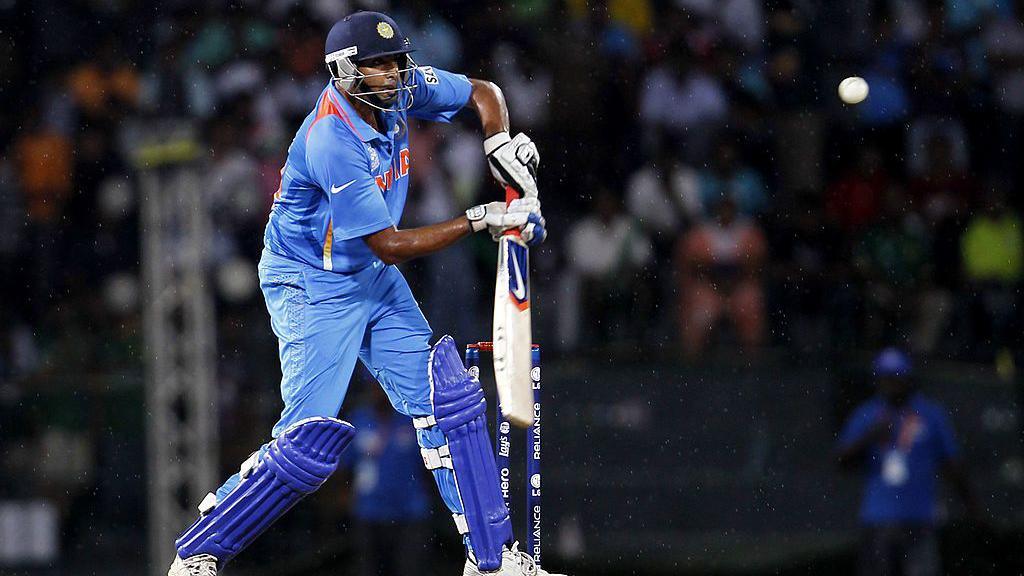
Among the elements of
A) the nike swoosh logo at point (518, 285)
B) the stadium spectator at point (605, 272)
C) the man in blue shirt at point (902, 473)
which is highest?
the nike swoosh logo at point (518, 285)

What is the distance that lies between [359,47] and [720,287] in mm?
6090

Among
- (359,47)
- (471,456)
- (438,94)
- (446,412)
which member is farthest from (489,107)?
→ (471,456)

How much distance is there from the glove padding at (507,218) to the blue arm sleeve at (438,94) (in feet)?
2.83

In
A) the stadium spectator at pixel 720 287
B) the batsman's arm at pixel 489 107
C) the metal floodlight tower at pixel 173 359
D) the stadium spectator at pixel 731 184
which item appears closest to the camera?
the batsman's arm at pixel 489 107

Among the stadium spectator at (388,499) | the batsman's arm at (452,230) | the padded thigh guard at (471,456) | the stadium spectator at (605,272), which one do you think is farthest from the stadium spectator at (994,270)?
the batsman's arm at (452,230)

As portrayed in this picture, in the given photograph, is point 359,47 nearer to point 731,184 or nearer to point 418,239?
point 418,239

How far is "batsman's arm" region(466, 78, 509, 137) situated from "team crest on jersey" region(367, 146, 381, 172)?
525 mm

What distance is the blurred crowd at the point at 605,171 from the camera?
460 inches

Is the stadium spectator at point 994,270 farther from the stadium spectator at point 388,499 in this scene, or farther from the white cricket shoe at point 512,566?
the white cricket shoe at point 512,566

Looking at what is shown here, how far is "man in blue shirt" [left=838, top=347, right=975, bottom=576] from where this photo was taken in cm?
1017

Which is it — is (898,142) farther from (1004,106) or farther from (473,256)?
(473,256)

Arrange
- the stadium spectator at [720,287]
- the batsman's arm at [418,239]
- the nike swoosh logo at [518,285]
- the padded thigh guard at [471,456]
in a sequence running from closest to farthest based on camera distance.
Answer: the batsman's arm at [418,239] < the nike swoosh logo at [518,285] < the padded thigh guard at [471,456] < the stadium spectator at [720,287]

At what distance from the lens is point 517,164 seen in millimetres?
6332

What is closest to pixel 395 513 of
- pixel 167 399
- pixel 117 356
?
pixel 167 399
